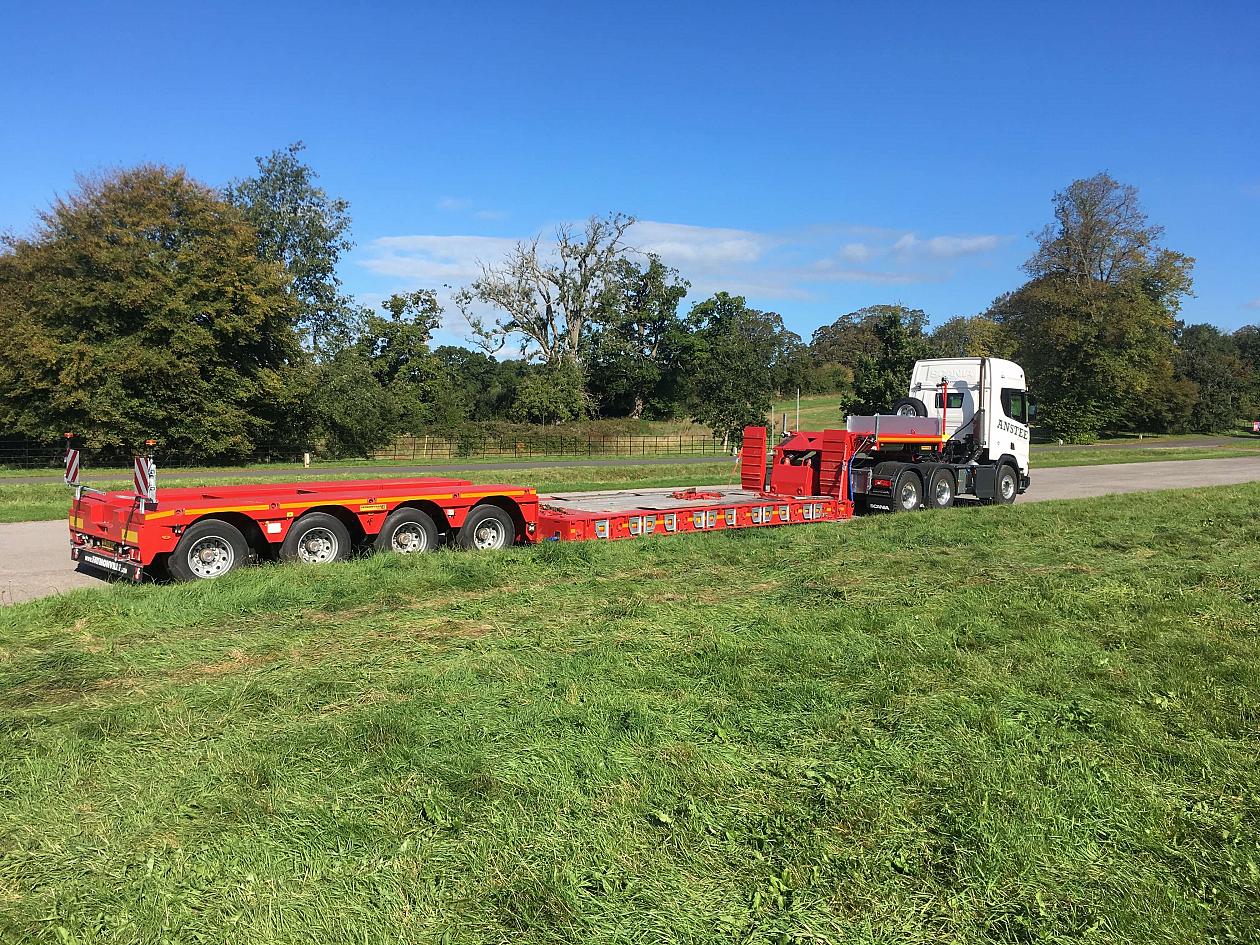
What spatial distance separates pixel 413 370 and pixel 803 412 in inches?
1637

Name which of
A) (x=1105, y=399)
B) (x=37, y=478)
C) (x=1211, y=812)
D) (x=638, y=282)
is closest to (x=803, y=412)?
(x=638, y=282)

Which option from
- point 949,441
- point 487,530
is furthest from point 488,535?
point 949,441

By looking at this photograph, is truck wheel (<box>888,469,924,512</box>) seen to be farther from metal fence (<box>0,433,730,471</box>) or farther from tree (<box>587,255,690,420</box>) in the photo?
tree (<box>587,255,690,420</box>)

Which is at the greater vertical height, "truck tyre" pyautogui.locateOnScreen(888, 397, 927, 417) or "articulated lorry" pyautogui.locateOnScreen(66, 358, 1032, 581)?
"truck tyre" pyautogui.locateOnScreen(888, 397, 927, 417)

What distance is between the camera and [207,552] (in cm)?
908

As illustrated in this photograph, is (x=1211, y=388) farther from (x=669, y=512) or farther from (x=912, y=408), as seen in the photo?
(x=669, y=512)

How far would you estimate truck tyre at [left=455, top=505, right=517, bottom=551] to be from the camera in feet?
35.1

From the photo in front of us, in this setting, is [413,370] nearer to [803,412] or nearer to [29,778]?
[803,412]

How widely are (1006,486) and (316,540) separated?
15.2m

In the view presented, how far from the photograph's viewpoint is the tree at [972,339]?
7225cm

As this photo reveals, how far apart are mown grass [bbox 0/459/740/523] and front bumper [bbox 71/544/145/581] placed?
7986 millimetres

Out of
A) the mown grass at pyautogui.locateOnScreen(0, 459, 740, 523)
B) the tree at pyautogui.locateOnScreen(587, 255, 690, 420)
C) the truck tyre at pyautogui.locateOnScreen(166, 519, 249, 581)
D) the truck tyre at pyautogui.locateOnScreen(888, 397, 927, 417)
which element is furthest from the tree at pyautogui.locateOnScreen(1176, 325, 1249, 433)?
the truck tyre at pyautogui.locateOnScreen(166, 519, 249, 581)

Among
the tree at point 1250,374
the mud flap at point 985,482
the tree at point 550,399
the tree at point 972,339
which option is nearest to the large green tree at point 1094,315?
the tree at point 972,339

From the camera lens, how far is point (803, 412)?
275ft
